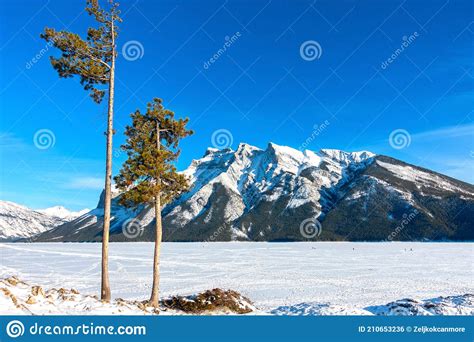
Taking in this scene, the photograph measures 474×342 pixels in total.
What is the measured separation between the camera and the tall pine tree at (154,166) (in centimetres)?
2298

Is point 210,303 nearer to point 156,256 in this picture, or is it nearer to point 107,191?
point 156,256

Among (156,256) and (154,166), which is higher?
(154,166)

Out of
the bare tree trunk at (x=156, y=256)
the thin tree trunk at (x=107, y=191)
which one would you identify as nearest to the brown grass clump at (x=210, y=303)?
the bare tree trunk at (x=156, y=256)

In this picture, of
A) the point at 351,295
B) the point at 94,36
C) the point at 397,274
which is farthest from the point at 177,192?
the point at 397,274

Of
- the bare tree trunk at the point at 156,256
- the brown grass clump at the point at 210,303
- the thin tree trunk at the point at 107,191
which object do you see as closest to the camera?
the thin tree trunk at the point at 107,191

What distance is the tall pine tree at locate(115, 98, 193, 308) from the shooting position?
2298cm

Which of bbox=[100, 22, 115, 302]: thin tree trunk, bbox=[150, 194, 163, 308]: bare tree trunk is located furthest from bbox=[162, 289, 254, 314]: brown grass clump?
bbox=[100, 22, 115, 302]: thin tree trunk

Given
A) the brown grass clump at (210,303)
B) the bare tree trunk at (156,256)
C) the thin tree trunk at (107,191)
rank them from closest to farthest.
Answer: the thin tree trunk at (107,191) → the bare tree trunk at (156,256) → the brown grass clump at (210,303)

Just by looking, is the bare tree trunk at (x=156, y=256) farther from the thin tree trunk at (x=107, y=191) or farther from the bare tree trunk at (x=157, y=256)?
the thin tree trunk at (x=107, y=191)

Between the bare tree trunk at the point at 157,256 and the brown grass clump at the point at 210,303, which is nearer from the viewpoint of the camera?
the bare tree trunk at the point at 157,256

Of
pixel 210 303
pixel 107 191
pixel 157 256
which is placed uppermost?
pixel 107 191

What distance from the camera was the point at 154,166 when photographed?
23.2m

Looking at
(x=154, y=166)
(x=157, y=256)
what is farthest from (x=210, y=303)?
(x=154, y=166)
